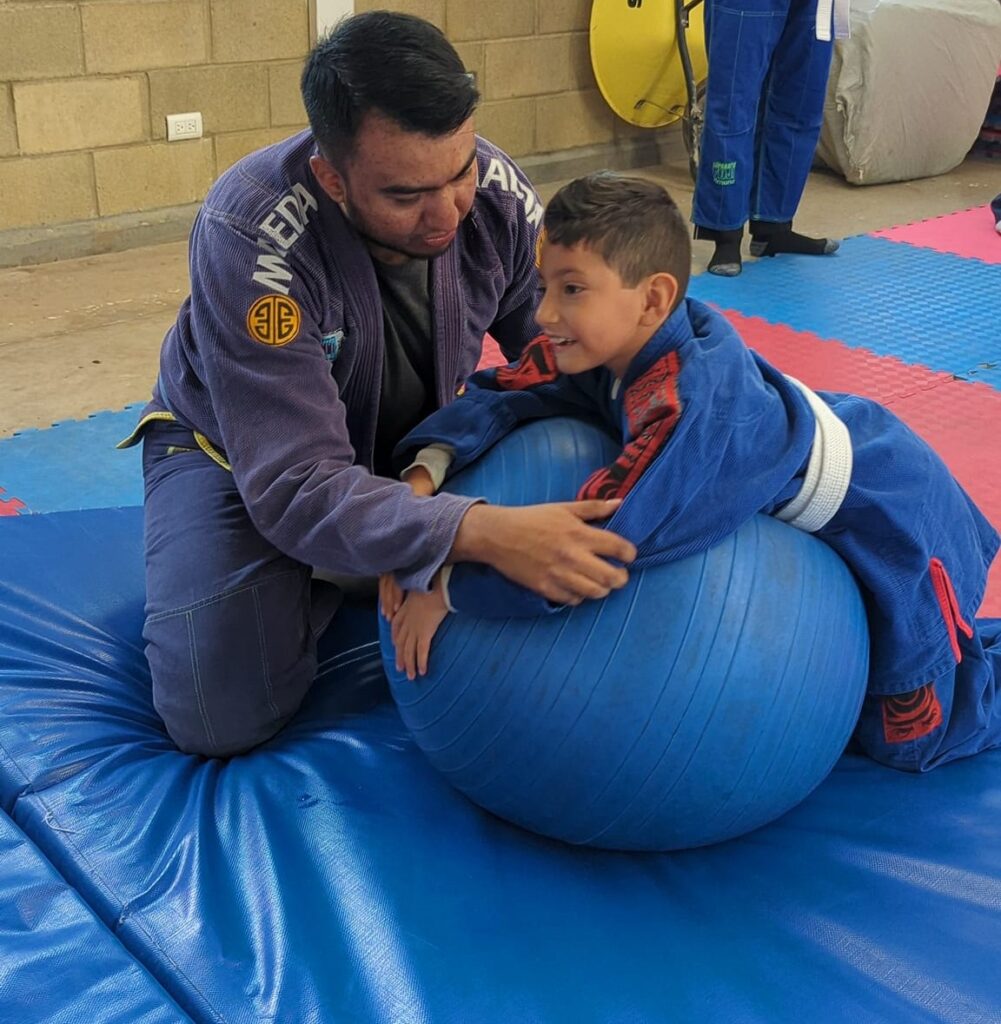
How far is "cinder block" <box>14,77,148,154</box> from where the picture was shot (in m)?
4.72

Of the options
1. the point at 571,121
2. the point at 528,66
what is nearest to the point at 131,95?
the point at 528,66

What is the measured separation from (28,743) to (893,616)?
139cm

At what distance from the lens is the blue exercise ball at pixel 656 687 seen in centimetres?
164

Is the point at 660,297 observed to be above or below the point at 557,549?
above

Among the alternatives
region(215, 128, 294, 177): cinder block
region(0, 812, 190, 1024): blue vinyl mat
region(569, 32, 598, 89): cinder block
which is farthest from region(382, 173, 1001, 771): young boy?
region(569, 32, 598, 89): cinder block

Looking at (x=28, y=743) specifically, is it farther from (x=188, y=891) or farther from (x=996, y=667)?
(x=996, y=667)

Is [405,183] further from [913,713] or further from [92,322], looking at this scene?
[92,322]

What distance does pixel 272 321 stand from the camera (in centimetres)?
199

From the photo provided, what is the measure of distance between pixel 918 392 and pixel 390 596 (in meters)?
2.66

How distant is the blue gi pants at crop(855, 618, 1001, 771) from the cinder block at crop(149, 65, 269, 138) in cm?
413

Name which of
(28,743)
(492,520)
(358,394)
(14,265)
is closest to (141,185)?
(14,265)

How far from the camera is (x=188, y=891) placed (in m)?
1.78

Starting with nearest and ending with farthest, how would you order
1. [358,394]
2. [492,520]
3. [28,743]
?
[492,520], [28,743], [358,394]

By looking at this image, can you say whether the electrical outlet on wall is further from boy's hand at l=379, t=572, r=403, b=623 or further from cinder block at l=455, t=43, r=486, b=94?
boy's hand at l=379, t=572, r=403, b=623
